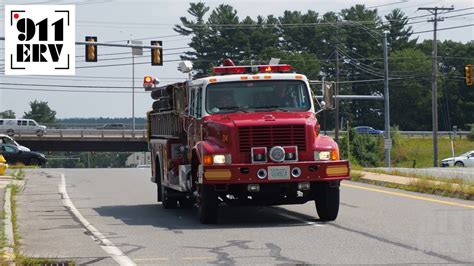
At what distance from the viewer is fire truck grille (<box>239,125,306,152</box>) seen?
54.9 feet

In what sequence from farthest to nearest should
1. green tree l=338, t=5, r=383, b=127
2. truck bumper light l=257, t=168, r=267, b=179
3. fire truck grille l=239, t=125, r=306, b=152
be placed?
green tree l=338, t=5, r=383, b=127 < fire truck grille l=239, t=125, r=306, b=152 < truck bumper light l=257, t=168, r=267, b=179

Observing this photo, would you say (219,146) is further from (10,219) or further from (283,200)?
(10,219)

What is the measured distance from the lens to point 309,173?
1680cm

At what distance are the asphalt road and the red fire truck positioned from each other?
57 centimetres

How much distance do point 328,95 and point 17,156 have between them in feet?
140

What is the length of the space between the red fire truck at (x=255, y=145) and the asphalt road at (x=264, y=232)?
1.87 ft

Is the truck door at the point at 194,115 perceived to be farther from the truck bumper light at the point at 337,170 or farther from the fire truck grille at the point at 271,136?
the truck bumper light at the point at 337,170

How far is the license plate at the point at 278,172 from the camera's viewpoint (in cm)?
1667

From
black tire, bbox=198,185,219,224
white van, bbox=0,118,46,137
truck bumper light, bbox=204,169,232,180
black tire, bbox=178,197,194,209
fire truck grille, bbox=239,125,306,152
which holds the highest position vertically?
white van, bbox=0,118,46,137

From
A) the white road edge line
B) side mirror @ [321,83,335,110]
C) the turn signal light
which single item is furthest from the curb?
side mirror @ [321,83,335,110]

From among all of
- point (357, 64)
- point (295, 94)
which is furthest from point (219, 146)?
point (357, 64)

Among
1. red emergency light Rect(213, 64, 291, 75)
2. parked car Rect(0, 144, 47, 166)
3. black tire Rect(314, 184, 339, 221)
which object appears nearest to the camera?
black tire Rect(314, 184, 339, 221)

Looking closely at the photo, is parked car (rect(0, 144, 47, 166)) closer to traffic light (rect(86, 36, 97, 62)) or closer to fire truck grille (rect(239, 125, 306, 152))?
traffic light (rect(86, 36, 97, 62))

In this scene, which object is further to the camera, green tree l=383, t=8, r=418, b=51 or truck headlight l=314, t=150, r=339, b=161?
green tree l=383, t=8, r=418, b=51
